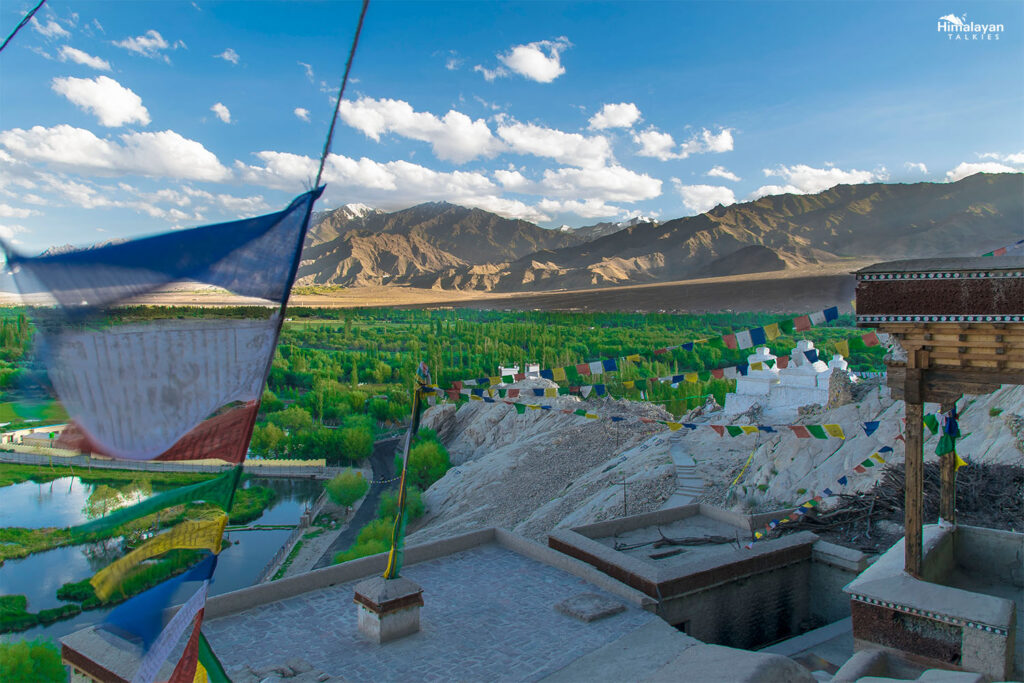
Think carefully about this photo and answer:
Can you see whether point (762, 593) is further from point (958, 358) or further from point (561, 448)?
point (561, 448)

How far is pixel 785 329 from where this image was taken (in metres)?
9.38

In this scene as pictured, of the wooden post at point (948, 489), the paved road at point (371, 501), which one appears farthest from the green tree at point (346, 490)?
the wooden post at point (948, 489)

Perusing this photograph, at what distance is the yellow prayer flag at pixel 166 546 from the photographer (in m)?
2.17

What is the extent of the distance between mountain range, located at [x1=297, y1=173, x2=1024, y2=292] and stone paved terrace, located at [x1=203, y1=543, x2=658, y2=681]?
53602 millimetres

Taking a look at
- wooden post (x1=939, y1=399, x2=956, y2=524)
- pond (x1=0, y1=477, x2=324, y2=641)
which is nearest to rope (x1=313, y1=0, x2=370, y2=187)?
wooden post (x1=939, y1=399, x2=956, y2=524)

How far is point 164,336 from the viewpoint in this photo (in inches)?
79.9

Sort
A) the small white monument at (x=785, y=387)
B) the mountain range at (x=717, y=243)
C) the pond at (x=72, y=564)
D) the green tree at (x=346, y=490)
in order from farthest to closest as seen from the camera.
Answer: the mountain range at (x=717, y=243) → the green tree at (x=346, y=490) → the small white monument at (x=785, y=387) → the pond at (x=72, y=564)

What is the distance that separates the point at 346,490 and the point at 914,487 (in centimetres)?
2356

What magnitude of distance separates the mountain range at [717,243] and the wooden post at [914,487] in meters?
52.7

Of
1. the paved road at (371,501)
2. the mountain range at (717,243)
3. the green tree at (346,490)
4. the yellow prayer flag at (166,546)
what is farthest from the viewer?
the mountain range at (717,243)

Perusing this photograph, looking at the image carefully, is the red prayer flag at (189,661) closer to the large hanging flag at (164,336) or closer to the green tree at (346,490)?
the large hanging flag at (164,336)

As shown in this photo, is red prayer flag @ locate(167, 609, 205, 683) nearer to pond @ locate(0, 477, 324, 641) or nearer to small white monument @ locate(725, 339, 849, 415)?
pond @ locate(0, 477, 324, 641)

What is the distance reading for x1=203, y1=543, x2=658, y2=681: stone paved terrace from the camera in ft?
17.9

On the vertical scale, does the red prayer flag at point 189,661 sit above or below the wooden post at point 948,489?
above
